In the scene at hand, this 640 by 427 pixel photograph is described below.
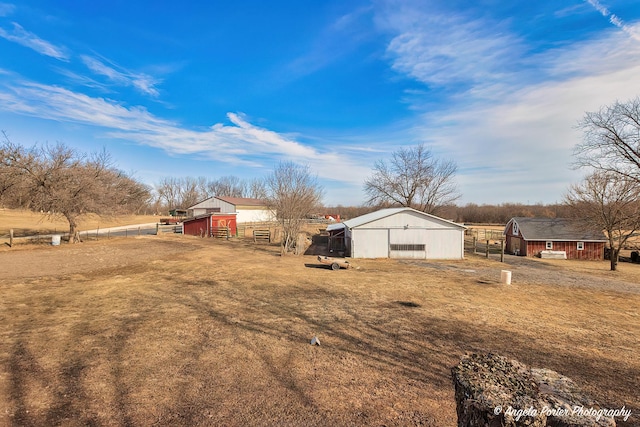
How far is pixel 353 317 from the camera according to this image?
372 inches

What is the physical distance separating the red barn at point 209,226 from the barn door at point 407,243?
20.4 meters

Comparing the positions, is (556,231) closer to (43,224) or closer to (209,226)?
(209,226)

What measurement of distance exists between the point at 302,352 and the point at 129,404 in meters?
3.32

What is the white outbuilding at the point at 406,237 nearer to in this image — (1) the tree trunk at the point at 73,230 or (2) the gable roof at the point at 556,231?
(2) the gable roof at the point at 556,231

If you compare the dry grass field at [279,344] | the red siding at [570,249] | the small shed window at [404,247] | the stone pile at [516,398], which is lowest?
the dry grass field at [279,344]

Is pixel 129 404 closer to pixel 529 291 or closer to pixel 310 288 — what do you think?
pixel 310 288

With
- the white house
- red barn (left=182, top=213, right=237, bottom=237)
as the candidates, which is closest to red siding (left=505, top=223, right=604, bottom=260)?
red barn (left=182, top=213, right=237, bottom=237)

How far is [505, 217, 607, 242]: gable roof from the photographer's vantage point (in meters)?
31.7

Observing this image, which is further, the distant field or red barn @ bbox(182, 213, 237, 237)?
red barn @ bbox(182, 213, 237, 237)

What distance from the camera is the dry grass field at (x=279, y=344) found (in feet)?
16.0

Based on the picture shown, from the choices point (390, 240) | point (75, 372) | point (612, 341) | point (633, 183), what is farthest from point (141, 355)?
point (633, 183)

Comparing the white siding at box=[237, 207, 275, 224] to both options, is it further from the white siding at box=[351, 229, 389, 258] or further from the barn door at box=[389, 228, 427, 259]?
the barn door at box=[389, 228, 427, 259]

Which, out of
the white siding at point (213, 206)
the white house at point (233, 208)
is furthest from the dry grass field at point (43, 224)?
the white house at point (233, 208)

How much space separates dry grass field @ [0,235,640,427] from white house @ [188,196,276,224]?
36027mm
